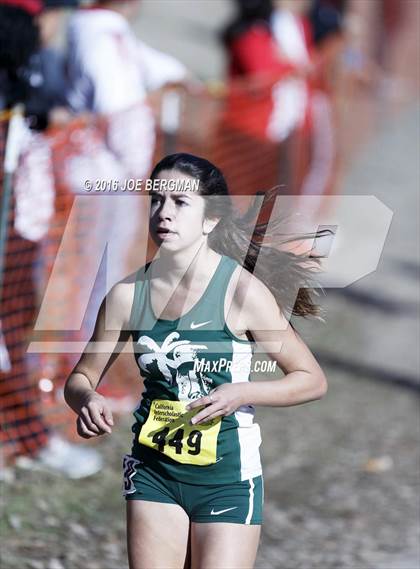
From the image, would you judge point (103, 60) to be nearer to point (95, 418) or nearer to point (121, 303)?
point (121, 303)

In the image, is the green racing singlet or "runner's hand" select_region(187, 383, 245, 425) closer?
"runner's hand" select_region(187, 383, 245, 425)

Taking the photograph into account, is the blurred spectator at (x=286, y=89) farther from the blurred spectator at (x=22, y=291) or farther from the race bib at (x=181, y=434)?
the race bib at (x=181, y=434)

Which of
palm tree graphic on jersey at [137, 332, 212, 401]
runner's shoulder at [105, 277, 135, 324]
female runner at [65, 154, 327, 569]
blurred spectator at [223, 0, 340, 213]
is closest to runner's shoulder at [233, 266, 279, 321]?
female runner at [65, 154, 327, 569]

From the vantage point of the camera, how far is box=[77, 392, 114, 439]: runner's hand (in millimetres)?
2783

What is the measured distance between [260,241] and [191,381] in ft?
1.38

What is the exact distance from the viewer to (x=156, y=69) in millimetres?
6371

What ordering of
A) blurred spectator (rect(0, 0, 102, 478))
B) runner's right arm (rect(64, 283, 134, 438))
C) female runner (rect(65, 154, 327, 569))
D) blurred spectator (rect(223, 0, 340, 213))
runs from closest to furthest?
female runner (rect(65, 154, 327, 569)) → runner's right arm (rect(64, 283, 134, 438)) → blurred spectator (rect(0, 0, 102, 478)) → blurred spectator (rect(223, 0, 340, 213))

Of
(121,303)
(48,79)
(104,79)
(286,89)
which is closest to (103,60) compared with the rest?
(104,79)

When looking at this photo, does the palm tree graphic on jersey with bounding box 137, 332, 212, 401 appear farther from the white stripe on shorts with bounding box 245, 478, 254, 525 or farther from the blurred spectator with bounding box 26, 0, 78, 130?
the blurred spectator with bounding box 26, 0, 78, 130

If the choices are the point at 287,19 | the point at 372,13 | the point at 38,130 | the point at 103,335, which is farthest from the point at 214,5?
the point at 103,335

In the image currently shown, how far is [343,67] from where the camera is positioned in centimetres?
1065

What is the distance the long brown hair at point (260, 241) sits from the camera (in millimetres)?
2885

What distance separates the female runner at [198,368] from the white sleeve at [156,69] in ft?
11.6

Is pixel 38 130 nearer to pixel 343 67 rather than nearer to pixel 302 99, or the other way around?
pixel 302 99
